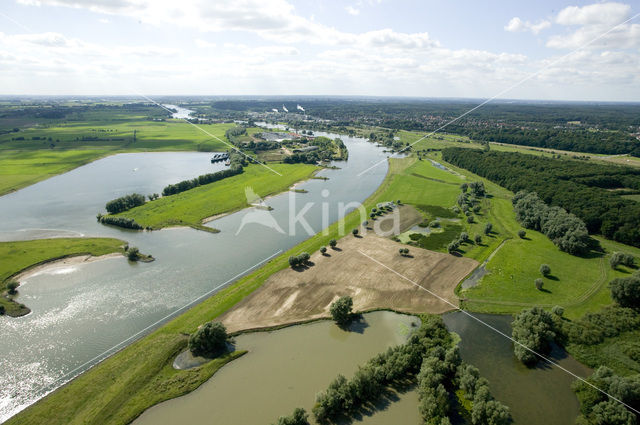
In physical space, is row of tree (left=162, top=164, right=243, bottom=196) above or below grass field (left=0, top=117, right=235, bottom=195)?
below

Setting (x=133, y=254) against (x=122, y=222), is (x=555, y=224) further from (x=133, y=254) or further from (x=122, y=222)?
(x=122, y=222)

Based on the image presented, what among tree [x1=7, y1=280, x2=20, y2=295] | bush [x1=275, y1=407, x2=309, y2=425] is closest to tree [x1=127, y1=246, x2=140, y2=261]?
tree [x1=7, y1=280, x2=20, y2=295]

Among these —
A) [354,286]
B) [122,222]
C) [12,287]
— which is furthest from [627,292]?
[122,222]

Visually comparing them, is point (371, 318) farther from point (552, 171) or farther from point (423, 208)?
point (552, 171)

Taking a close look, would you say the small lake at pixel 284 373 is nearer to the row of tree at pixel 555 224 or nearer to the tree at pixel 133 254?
the tree at pixel 133 254

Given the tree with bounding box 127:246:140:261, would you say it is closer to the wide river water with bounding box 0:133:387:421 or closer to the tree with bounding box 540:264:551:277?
the wide river water with bounding box 0:133:387:421

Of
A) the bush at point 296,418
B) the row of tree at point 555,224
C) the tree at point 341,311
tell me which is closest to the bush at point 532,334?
the tree at point 341,311
